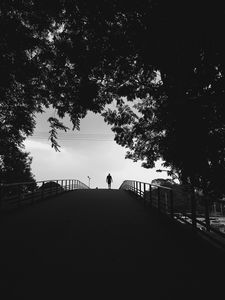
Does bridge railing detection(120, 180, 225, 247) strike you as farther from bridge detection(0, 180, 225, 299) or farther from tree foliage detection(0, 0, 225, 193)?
tree foliage detection(0, 0, 225, 193)

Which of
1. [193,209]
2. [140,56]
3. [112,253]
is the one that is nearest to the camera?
[112,253]

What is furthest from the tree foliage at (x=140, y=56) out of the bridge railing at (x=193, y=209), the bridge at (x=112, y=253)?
the bridge at (x=112, y=253)

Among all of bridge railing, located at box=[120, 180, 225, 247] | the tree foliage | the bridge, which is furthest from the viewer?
the tree foliage

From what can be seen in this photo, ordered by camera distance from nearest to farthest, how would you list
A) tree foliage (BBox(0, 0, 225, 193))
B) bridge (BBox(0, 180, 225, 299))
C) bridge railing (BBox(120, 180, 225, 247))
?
bridge (BBox(0, 180, 225, 299)) → bridge railing (BBox(120, 180, 225, 247)) → tree foliage (BBox(0, 0, 225, 193))

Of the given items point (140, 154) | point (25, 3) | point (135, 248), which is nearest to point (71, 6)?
point (25, 3)

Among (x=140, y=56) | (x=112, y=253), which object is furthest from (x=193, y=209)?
(x=140, y=56)

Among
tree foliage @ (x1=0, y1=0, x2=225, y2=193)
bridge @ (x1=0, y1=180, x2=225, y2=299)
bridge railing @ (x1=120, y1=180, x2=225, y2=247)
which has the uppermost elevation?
tree foliage @ (x1=0, y1=0, x2=225, y2=193)

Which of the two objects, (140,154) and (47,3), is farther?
(140,154)

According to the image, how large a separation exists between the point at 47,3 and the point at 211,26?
457cm

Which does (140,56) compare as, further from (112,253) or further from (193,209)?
(112,253)

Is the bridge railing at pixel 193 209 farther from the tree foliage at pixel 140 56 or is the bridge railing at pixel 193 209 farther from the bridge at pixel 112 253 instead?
the tree foliage at pixel 140 56

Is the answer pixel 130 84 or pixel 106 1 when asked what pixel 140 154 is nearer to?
pixel 130 84

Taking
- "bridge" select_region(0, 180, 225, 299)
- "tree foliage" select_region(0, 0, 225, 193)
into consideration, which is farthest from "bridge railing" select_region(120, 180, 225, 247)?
"tree foliage" select_region(0, 0, 225, 193)

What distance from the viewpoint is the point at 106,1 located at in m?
8.25
